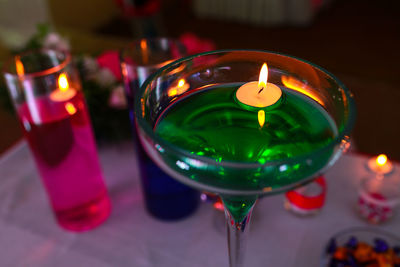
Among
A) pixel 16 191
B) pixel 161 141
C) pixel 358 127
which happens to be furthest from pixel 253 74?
pixel 358 127

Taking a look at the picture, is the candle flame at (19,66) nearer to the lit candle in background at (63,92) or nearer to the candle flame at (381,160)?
the lit candle in background at (63,92)

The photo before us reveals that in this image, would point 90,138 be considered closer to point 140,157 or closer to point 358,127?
point 140,157

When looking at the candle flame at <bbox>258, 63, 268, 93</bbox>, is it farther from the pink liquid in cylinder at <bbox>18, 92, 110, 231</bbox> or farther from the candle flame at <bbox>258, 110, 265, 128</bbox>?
the pink liquid in cylinder at <bbox>18, 92, 110, 231</bbox>

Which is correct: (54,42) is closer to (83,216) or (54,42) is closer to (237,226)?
(83,216)

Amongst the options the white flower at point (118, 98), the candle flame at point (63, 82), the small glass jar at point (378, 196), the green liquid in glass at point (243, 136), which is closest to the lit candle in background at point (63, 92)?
the candle flame at point (63, 82)

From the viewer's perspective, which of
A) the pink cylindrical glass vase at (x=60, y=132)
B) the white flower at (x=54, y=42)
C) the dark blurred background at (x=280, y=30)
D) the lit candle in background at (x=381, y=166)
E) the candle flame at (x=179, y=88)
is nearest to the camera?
the candle flame at (x=179, y=88)

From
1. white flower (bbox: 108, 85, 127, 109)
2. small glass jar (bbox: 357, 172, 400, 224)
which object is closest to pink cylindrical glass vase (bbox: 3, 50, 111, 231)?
white flower (bbox: 108, 85, 127, 109)
